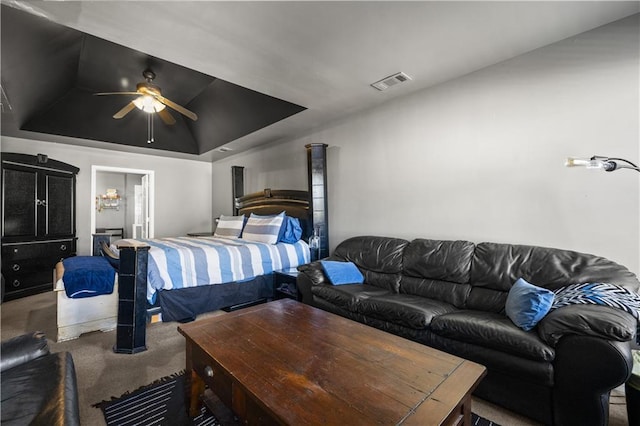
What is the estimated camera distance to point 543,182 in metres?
2.37

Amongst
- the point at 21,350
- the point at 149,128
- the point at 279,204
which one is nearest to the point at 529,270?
the point at 21,350

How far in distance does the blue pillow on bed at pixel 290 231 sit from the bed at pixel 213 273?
0.06 metres

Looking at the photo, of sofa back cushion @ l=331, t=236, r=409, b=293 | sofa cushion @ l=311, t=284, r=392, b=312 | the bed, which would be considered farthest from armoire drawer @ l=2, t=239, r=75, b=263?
sofa back cushion @ l=331, t=236, r=409, b=293

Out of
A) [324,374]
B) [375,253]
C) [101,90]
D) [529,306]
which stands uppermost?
[101,90]

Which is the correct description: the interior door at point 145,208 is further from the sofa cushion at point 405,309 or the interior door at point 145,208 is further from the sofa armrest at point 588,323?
the sofa armrest at point 588,323

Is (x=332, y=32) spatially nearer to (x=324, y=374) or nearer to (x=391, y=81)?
(x=391, y=81)

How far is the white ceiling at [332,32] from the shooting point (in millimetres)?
1859

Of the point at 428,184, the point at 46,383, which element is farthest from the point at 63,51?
the point at 428,184

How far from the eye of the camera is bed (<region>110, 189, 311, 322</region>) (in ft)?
9.64

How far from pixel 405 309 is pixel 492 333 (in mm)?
594

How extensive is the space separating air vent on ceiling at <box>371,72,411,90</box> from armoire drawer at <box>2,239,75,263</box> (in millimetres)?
5239

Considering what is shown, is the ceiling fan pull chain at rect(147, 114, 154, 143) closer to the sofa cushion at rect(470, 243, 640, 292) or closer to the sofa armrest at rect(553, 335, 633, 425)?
the sofa cushion at rect(470, 243, 640, 292)

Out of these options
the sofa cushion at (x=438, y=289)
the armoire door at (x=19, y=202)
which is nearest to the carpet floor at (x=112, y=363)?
the sofa cushion at (x=438, y=289)

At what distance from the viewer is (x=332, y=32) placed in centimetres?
211
